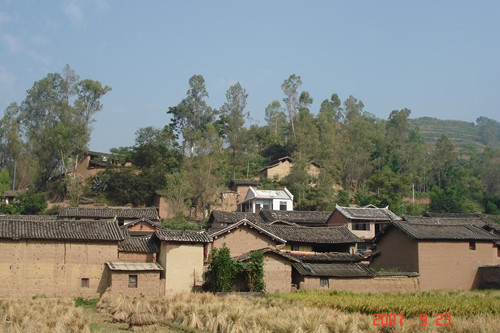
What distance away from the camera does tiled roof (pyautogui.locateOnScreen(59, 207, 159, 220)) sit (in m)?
43.0

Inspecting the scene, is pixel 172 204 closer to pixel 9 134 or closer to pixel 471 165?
pixel 9 134

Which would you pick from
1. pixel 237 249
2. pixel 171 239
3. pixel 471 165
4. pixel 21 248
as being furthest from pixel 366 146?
pixel 21 248

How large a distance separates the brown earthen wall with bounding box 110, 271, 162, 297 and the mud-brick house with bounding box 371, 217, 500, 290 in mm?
14833

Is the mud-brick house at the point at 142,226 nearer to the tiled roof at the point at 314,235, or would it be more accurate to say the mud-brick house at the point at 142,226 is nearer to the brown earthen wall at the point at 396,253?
the tiled roof at the point at 314,235

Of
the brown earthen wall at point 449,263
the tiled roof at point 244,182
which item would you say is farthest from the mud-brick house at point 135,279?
the tiled roof at point 244,182

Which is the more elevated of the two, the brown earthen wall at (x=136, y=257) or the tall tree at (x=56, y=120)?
the tall tree at (x=56, y=120)

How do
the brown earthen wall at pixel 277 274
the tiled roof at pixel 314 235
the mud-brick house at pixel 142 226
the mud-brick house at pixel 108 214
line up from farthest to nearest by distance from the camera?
the mud-brick house at pixel 108 214 → the mud-brick house at pixel 142 226 → the tiled roof at pixel 314 235 → the brown earthen wall at pixel 277 274

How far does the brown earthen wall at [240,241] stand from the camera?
106 feet

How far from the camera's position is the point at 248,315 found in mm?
17781

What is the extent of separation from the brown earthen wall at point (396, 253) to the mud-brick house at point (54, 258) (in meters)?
16.5

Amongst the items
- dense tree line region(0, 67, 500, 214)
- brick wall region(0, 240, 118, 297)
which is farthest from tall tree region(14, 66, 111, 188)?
brick wall region(0, 240, 118, 297)

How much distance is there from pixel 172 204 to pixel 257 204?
8.79 meters

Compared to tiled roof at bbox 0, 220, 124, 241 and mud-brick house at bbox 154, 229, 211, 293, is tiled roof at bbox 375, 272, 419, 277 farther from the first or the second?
tiled roof at bbox 0, 220, 124, 241

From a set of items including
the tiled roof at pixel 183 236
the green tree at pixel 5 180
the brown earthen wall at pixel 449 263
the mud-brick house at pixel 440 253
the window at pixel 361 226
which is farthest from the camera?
the green tree at pixel 5 180
